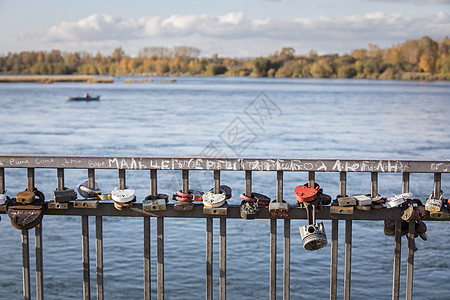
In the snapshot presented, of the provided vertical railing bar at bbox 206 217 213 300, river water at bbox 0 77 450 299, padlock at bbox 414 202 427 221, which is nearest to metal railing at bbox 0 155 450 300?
vertical railing bar at bbox 206 217 213 300

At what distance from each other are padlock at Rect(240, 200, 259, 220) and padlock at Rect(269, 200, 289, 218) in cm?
9

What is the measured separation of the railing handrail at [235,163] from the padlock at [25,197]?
0.18m

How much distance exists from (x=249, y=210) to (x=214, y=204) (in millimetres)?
223

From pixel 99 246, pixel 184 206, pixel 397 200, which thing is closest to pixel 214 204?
pixel 184 206

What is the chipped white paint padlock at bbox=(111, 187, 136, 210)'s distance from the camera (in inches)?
154

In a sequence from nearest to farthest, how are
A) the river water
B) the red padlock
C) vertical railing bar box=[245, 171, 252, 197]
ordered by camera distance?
the red padlock
vertical railing bar box=[245, 171, 252, 197]
the river water

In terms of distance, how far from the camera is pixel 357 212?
392 centimetres

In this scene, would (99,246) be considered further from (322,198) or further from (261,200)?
(322,198)

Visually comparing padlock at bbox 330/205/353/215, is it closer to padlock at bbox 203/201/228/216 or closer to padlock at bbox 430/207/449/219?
padlock at bbox 430/207/449/219

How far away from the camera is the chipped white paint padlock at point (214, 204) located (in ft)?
12.8

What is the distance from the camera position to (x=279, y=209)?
388 cm

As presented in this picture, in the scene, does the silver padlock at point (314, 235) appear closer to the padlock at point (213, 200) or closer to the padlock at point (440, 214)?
the padlock at point (213, 200)

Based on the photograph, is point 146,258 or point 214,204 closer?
point 214,204

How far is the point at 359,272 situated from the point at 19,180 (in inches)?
400
